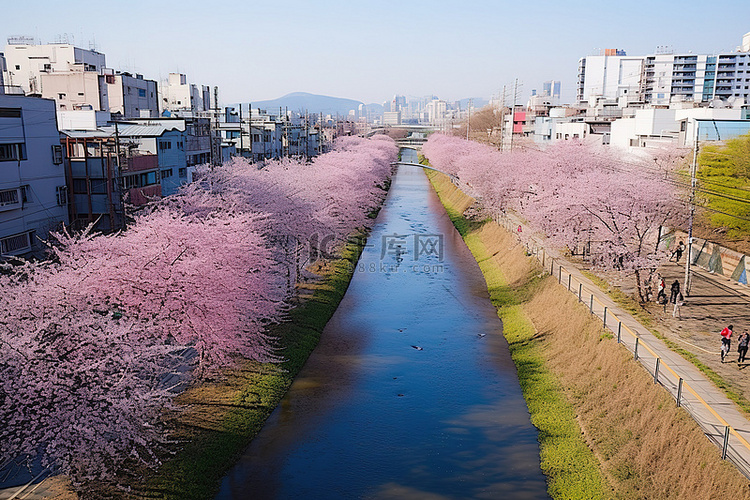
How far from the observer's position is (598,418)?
671 inches

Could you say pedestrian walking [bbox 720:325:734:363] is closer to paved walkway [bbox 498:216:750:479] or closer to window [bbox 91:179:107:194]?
paved walkway [bbox 498:216:750:479]

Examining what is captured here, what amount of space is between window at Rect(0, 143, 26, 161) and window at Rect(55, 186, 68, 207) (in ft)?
7.73

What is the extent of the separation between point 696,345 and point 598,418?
4471 mm

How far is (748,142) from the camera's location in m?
28.9

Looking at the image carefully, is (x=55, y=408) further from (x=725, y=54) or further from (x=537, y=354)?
(x=725, y=54)

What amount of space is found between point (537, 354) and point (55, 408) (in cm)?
1669

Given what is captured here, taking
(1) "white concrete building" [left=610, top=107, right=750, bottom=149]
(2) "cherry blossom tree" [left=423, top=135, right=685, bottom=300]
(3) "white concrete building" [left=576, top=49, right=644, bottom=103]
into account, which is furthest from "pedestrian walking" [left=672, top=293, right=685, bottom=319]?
(3) "white concrete building" [left=576, top=49, right=644, bottom=103]

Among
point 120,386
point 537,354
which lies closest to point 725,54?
point 537,354

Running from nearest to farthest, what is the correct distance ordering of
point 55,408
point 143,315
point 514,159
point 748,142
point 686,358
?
point 55,408, point 143,315, point 686,358, point 748,142, point 514,159

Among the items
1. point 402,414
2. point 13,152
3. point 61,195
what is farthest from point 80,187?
point 402,414

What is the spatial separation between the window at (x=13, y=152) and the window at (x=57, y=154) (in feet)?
5.44

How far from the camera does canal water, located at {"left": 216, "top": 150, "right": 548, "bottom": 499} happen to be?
14.9 metres

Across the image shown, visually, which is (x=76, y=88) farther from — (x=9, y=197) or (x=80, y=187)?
(x=9, y=197)

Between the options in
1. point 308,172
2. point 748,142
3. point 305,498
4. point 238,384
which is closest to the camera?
point 305,498
